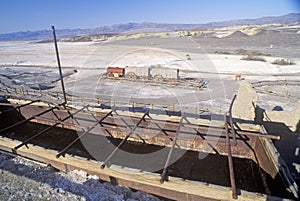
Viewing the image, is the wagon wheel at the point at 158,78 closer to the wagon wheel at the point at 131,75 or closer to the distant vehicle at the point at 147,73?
the distant vehicle at the point at 147,73

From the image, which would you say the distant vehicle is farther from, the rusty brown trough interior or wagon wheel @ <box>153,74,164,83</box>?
the rusty brown trough interior

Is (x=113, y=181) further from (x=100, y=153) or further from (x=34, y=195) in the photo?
(x=100, y=153)

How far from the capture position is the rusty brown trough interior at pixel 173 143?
579 cm

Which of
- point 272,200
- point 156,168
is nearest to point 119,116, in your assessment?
point 156,168

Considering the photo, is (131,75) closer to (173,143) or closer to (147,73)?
(147,73)

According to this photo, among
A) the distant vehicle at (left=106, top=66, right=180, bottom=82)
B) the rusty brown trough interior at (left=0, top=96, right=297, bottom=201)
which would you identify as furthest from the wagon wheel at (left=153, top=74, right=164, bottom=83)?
the rusty brown trough interior at (left=0, top=96, right=297, bottom=201)

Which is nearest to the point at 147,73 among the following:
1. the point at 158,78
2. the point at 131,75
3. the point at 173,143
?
the point at 158,78

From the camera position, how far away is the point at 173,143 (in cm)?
550

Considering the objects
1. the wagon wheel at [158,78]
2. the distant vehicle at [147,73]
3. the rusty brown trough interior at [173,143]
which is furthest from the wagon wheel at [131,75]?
the rusty brown trough interior at [173,143]

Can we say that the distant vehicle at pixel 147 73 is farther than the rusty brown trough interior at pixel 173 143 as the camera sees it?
Yes

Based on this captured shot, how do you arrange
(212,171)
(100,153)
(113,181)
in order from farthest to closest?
(100,153)
(212,171)
(113,181)

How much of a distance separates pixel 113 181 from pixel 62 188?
103 centimetres

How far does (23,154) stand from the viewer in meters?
5.12

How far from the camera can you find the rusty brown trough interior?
5.79 metres
